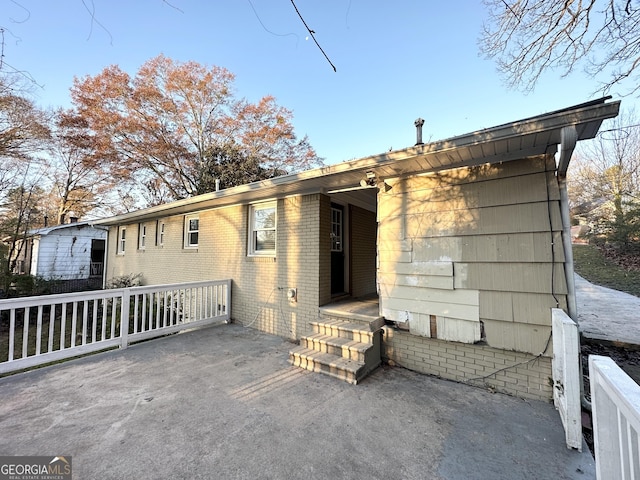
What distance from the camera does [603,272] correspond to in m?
11.5

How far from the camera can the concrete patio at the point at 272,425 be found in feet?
6.55

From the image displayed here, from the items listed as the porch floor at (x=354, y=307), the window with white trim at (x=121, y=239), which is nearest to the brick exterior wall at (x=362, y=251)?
the porch floor at (x=354, y=307)

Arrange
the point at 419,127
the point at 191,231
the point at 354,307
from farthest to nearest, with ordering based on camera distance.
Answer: the point at 191,231, the point at 354,307, the point at 419,127

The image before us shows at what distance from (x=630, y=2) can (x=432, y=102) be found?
3099 millimetres

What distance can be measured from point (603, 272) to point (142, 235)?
732 inches

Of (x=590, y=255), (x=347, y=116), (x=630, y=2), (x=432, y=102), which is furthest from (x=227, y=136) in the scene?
(x=590, y=255)

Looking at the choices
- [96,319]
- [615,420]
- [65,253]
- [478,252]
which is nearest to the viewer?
[615,420]

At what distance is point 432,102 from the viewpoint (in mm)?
6336

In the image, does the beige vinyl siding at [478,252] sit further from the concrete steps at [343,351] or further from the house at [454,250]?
A: the concrete steps at [343,351]

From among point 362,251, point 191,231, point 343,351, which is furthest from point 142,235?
point 343,351

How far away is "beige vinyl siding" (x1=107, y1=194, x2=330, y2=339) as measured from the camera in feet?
16.2

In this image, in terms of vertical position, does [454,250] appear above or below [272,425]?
above

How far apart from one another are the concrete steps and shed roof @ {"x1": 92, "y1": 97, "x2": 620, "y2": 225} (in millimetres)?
2221

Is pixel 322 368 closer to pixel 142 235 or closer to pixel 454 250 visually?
pixel 454 250
